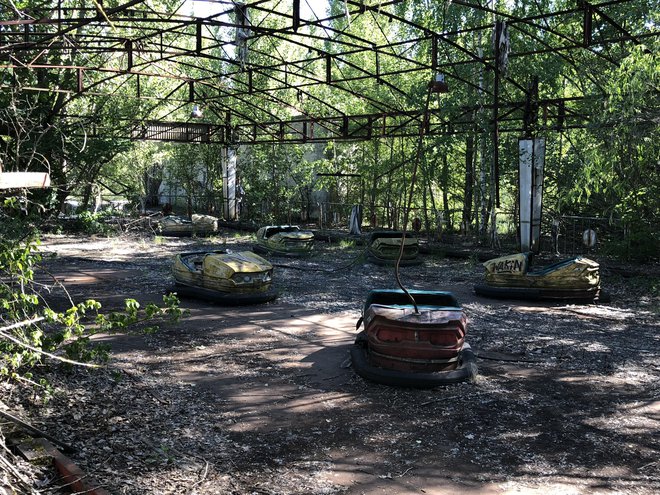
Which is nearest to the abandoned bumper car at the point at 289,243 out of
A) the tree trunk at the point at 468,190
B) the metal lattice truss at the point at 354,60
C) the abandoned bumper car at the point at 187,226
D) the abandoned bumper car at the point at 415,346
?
the metal lattice truss at the point at 354,60

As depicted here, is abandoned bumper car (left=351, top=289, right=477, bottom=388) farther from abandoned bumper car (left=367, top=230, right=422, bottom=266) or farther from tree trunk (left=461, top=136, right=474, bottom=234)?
tree trunk (left=461, top=136, right=474, bottom=234)

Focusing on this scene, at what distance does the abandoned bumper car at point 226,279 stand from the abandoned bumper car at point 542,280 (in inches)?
133

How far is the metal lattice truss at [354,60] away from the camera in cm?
941

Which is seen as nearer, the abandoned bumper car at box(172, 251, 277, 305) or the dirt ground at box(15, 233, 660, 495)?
the dirt ground at box(15, 233, 660, 495)

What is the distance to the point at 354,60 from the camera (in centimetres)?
Result: 2380

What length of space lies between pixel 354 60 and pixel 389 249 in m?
13.2

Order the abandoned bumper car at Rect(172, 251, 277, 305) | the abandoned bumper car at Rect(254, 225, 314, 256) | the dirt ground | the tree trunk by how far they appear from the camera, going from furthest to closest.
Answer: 1. the tree trunk
2. the abandoned bumper car at Rect(254, 225, 314, 256)
3. the abandoned bumper car at Rect(172, 251, 277, 305)
4. the dirt ground

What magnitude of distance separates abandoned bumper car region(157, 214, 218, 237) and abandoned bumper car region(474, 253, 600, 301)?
11.2 metres

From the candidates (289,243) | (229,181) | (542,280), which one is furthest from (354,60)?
(542,280)

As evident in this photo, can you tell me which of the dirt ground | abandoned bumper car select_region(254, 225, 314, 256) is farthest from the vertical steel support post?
the dirt ground

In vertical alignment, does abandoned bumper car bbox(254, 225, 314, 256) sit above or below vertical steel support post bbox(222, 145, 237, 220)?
below

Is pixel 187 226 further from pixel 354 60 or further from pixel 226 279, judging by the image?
pixel 226 279

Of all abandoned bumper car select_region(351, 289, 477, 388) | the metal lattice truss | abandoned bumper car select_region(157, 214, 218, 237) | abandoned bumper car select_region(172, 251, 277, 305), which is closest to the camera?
abandoned bumper car select_region(351, 289, 477, 388)

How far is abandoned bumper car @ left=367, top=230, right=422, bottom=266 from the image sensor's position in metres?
12.7
